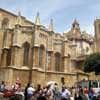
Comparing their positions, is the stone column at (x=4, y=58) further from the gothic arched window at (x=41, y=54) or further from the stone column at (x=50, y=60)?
the stone column at (x=50, y=60)

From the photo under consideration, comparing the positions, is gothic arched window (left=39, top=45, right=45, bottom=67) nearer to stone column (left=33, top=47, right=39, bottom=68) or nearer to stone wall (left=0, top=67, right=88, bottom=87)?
stone column (left=33, top=47, right=39, bottom=68)

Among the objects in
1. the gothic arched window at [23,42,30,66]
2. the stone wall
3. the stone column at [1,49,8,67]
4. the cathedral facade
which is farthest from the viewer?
the gothic arched window at [23,42,30,66]

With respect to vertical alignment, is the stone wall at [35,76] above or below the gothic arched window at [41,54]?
below

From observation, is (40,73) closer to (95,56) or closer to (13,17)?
(95,56)

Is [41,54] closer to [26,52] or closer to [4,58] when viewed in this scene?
[26,52]

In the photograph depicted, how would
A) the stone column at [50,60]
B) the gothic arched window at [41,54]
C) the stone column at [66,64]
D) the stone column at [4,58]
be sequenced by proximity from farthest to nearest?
the stone column at [66,64]
the stone column at [50,60]
the gothic arched window at [41,54]
the stone column at [4,58]

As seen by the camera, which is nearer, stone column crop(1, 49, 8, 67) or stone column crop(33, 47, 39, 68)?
stone column crop(33, 47, 39, 68)

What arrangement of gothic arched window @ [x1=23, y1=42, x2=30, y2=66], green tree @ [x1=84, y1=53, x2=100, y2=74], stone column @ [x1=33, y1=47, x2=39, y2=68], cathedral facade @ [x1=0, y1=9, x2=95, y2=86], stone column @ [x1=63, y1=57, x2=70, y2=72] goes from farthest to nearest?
green tree @ [x1=84, y1=53, x2=100, y2=74]
stone column @ [x1=63, y1=57, x2=70, y2=72]
gothic arched window @ [x1=23, y1=42, x2=30, y2=66]
stone column @ [x1=33, y1=47, x2=39, y2=68]
cathedral facade @ [x1=0, y1=9, x2=95, y2=86]

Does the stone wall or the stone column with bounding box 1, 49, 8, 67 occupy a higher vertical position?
the stone column with bounding box 1, 49, 8, 67

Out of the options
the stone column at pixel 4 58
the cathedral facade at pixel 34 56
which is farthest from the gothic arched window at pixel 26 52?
the stone column at pixel 4 58

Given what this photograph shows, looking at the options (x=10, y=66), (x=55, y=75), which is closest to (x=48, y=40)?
(x=55, y=75)

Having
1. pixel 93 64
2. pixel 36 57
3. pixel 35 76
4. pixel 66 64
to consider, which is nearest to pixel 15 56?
pixel 36 57

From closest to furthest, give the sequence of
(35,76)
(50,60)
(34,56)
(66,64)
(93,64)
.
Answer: (35,76)
(34,56)
(50,60)
(66,64)
(93,64)

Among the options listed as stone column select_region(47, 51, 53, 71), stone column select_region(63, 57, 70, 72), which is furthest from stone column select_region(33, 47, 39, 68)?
stone column select_region(63, 57, 70, 72)
